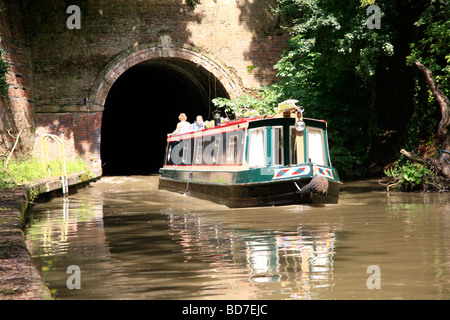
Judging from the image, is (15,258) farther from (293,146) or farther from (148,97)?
(148,97)

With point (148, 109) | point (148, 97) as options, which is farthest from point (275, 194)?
point (148, 109)

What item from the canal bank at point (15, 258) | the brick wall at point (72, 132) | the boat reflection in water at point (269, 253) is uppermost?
the brick wall at point (72, 132)

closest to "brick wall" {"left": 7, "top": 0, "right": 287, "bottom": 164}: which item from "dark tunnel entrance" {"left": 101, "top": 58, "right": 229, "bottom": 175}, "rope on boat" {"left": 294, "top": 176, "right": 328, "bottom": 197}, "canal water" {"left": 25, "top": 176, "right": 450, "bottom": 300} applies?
"dark tunnel entrance" {"left": 101, "top": 58, "right": 229, "bottom": 175}

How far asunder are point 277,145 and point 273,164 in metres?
0.32

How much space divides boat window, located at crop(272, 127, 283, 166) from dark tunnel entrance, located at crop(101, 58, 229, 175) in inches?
326

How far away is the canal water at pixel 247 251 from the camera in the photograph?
12.7 feet

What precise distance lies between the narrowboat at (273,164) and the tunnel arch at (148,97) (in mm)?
6293

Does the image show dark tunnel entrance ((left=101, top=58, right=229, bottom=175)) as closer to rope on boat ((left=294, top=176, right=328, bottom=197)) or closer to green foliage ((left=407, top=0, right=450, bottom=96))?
green foliage ((left=407, top=0, right=450, bottom=96))

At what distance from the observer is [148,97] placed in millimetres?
25547

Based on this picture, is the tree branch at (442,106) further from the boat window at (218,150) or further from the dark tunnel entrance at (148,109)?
the dark tunnel entrance at (148,109)

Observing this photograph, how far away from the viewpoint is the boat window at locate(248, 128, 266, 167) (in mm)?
9344

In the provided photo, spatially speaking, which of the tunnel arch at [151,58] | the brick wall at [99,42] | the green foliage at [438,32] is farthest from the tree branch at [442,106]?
the tunnel arch at [151,58]

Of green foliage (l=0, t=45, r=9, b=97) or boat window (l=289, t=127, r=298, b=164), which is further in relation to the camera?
green foliage (l=0, t=45, r=9, b=97)

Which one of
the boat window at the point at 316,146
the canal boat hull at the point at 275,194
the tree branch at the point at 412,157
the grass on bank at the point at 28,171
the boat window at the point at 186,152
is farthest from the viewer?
the boat window at the point at 186,152
